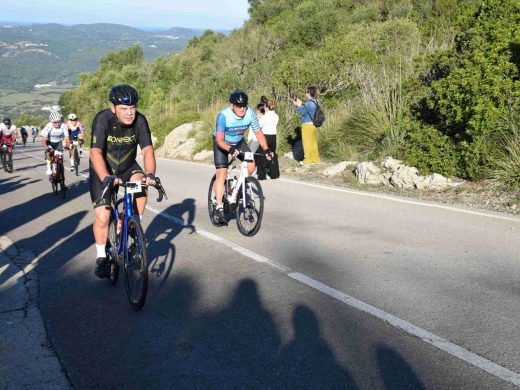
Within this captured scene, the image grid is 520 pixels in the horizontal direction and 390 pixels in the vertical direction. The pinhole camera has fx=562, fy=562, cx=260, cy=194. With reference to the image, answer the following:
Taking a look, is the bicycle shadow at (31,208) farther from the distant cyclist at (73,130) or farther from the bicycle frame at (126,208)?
the bicycle frame at (126,208)

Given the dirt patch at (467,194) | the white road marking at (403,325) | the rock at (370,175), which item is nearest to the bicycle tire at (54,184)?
the dirt patch at (467,194)

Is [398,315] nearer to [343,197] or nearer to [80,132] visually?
[343,197]

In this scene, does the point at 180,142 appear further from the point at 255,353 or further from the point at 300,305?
the point at 255,353

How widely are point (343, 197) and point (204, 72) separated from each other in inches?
1336

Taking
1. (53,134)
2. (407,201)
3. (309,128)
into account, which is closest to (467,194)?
(407,201)

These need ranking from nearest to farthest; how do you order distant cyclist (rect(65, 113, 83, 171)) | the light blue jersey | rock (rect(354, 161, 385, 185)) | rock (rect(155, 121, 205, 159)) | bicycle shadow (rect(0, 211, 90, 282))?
bicycle shadow (rect(0, 211, 90, 282)) < the light blue jersey < rock (rect(354, 161, 385, 185)) < distant cyclist (rect(65, 113, 83, 171)) < rock (rect(155, 121, 205, 159))

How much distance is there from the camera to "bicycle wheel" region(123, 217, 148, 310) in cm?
489

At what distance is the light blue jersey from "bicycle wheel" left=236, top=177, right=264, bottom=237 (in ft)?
2.32

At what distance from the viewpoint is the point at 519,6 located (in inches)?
491

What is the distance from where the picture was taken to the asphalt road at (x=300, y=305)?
3.69 metres

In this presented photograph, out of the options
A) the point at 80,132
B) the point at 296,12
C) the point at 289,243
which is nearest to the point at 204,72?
the point at 296,12

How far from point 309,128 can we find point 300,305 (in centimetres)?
1029

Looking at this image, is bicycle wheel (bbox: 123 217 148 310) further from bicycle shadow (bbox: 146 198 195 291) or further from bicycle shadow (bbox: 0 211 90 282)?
bicycle shadow (bbox: 0 211 90 282)

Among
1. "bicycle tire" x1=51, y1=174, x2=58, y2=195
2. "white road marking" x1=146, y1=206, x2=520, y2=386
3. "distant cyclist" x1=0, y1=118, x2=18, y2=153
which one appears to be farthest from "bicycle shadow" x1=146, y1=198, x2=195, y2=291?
"distant cyclist" x1=0, y1=118, x2=18, y2=153
